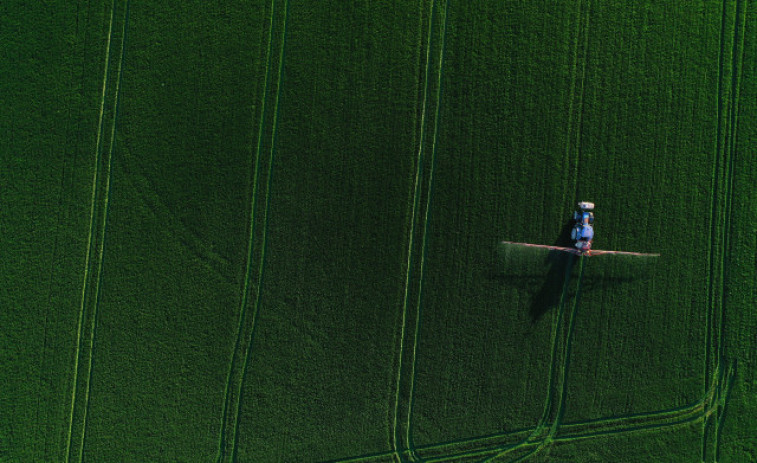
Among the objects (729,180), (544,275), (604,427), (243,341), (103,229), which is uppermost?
(729,180)

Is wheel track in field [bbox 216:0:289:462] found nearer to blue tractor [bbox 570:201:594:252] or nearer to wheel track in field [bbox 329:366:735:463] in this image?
wheel track in field [bbox 329:366:735:463]

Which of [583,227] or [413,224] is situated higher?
[583,227]

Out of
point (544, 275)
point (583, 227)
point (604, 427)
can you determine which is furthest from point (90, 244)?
point (604, 427)

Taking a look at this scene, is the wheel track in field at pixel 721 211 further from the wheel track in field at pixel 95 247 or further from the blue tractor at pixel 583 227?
Result: the wheel track in field at pixel 95 247

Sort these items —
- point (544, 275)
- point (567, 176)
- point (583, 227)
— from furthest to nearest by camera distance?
point (544, 275) < point (567, 176) < point (583, 227)

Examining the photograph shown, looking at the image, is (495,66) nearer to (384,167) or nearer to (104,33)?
(384,167)

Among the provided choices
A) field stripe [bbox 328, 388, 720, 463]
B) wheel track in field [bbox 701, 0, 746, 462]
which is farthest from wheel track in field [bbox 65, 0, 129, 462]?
wheel track in field [bbox 701, 0, 746, 462]

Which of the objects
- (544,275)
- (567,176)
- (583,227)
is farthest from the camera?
(544,275)

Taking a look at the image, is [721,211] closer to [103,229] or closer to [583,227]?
[583,227]

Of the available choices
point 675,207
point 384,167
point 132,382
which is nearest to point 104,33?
point 384,167
